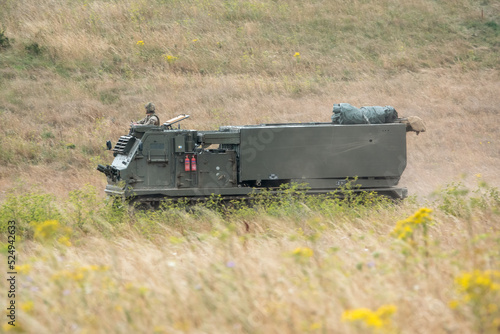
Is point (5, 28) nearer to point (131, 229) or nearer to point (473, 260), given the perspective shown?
point (131, 229)

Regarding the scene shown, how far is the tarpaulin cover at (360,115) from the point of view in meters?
11.9

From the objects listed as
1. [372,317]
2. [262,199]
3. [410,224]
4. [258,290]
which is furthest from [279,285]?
[262,199]

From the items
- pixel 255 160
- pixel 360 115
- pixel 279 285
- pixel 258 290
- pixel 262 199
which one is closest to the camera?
pixel 258 290

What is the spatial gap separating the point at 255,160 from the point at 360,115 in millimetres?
2230

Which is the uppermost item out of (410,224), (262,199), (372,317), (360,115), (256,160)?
(360,115)

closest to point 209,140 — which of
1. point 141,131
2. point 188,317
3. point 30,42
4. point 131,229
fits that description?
point 141,131

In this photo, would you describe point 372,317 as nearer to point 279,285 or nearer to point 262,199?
point 279,285

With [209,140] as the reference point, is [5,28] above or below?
above

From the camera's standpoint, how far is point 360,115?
11.9 metres

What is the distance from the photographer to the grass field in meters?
4.84

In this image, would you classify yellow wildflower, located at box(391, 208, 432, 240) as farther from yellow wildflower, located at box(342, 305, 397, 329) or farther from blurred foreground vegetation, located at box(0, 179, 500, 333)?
yellow wildflower, located at box(342, 305, 397, 329)

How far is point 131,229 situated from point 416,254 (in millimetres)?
5611

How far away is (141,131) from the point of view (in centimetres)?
1182

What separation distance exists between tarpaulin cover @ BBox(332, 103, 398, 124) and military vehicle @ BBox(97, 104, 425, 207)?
104 millimetres
